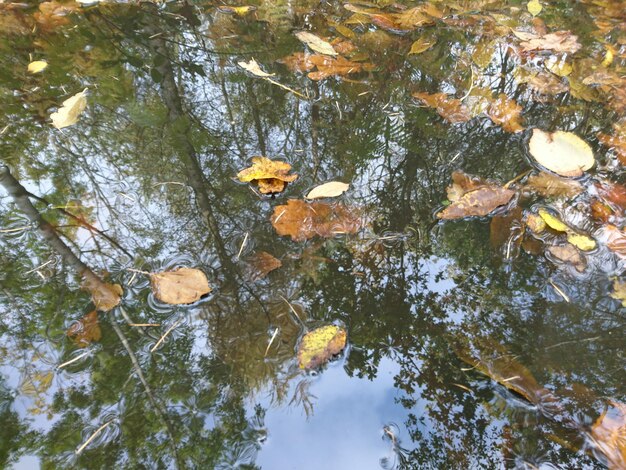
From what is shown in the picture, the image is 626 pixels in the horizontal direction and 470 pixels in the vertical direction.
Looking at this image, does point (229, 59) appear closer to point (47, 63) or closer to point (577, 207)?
point (47, 63)

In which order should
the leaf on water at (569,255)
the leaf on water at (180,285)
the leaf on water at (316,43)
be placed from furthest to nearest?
the leaf on water at (316,43) < the leaf on water at (569,255) < the leaf on water at (180,285)

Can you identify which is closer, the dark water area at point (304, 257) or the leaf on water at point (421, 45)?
the dark water area at point (304, 257)

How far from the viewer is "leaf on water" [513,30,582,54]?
2486mm

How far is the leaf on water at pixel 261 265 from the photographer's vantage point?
1.32 metres

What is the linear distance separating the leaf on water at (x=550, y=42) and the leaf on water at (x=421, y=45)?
0.57 m

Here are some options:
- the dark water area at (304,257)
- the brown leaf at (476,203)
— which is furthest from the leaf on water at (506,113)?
the brown leaf at (476,203)

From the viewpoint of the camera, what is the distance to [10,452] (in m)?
0.95

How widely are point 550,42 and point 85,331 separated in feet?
9.79

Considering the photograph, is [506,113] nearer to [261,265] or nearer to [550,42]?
[550,42]

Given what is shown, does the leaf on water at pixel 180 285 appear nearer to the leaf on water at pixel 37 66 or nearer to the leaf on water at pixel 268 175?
the leaf on water at pixel 268 175

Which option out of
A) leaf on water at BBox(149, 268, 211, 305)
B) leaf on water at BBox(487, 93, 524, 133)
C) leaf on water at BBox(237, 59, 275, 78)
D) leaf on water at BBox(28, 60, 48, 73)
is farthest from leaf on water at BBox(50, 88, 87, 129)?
leaf on water at BBox(487, 93, 524, 133)

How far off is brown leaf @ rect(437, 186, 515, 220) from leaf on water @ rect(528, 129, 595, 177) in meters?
0.30

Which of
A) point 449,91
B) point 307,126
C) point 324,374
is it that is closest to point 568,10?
point 449,91

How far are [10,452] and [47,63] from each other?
6.66 feet
